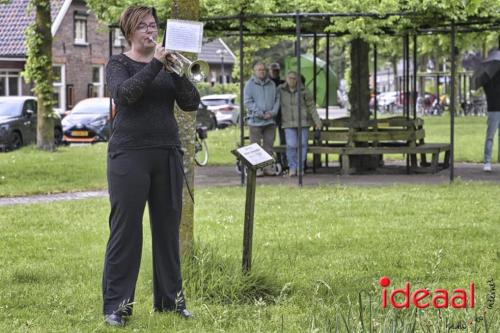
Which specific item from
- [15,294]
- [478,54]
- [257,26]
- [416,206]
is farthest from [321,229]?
[478,54]

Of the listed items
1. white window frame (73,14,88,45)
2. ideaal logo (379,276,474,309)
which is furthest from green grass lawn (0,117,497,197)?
white window frame (73,14,88,45)

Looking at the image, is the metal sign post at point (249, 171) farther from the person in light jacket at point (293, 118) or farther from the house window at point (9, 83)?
the house window at point (9, 83)

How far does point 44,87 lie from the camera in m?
26.9

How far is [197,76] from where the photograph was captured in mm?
6527

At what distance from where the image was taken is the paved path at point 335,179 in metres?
15.9

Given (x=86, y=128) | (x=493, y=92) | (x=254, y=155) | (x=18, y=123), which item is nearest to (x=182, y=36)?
(x=254, y=155)

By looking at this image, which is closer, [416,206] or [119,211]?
[119,211]

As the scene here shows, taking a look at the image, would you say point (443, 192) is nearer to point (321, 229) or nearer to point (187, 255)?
point (321, 229)

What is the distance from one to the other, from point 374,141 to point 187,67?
12169 mm

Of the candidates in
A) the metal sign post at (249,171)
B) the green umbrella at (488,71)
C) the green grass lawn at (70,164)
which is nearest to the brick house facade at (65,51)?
the green grass lawn at (70,164)

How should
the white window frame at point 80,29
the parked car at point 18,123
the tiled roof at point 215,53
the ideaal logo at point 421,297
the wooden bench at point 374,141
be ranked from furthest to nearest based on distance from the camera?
1. the tiled roof at point 215,53
2. the white window frame at point 80,29
3. the parked car at point 18,123
4. the wooden bench at point 374,141
5. the ideaal logo at point 421,297

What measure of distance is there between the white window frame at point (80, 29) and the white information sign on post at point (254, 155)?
42843mm

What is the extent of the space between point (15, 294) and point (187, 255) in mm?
1295

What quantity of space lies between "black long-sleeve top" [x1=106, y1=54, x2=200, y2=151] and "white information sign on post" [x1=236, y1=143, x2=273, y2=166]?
39.2 inches
